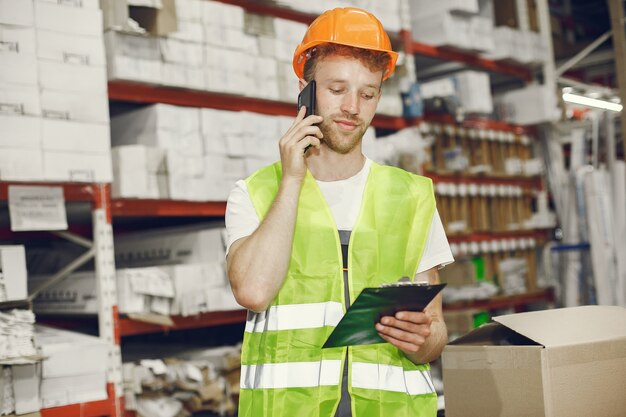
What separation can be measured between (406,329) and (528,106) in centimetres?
654

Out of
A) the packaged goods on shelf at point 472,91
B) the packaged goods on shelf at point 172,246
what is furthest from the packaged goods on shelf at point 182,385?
the packaged goods on shelf at point 472,91

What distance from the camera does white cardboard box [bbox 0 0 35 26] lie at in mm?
3619

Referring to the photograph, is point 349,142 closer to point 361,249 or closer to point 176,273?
point 361,249

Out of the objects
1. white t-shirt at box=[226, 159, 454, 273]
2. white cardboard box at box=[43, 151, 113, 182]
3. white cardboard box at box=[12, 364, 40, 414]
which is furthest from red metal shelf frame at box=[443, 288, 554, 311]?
white t-shirt at box=[226, 159, 454, 273]

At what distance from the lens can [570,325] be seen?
7.14 ft

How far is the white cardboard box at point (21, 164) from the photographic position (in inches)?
139

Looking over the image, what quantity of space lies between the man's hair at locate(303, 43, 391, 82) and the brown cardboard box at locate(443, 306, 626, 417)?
804mm

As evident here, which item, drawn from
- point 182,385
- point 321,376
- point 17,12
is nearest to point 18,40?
point 17,12

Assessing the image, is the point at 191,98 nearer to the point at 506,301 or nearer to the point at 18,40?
the point at 18,40

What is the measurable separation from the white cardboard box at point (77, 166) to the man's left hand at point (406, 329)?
2.41 meters

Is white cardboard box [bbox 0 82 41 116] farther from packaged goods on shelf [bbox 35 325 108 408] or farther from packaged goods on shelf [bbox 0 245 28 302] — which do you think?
packaged goods on shelf [bbox 35 325 108 408]

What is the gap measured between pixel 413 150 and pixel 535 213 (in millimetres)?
2768

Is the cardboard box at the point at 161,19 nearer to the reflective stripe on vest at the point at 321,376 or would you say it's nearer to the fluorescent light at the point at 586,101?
the reflective stripe on vest at the point at 321,376

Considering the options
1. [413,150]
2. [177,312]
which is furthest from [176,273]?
[413,150]
